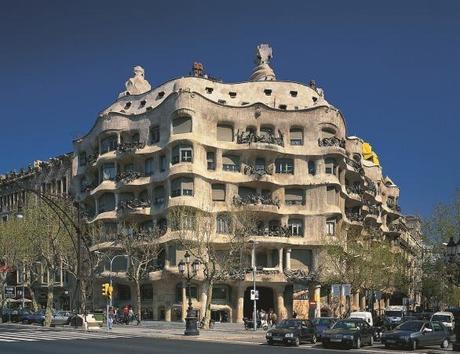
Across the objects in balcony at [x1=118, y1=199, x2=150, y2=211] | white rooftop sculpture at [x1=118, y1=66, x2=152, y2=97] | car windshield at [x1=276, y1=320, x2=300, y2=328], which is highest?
white rooftop sculpture at [x1=118, y1=66, x2=152, y2=97]

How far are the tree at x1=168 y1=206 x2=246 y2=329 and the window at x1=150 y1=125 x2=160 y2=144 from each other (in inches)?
367

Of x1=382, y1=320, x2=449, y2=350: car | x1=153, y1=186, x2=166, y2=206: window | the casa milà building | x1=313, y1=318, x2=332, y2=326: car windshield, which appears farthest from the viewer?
x1=153, y1=186, x2=166, y2=206: window

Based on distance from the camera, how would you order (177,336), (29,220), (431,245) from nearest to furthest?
(177,336) → (431,245) → (29,220)

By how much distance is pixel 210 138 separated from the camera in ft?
218

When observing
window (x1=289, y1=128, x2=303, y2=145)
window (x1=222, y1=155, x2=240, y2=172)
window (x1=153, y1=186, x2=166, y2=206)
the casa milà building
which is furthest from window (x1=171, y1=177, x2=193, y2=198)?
window (x1=289, y1=128, x2=303, y2=145)

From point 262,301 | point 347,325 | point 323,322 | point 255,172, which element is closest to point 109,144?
point 255,172

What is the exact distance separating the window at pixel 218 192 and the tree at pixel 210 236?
78.3 inches

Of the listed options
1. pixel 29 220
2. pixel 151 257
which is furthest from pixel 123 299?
pixel 29 220

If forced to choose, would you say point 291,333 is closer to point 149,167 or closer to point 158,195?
point 158,195

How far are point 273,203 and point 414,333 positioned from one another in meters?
36.0

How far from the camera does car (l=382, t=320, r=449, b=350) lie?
31.0 metres

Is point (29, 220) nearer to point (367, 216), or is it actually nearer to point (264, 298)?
point (264, 298)

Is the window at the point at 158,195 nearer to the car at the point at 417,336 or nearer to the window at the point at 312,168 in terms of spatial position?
the window at the point at 312,168

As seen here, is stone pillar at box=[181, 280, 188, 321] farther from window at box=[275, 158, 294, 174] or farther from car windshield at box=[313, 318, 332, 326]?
car windshield at box=[313, 318, 332, 326]
